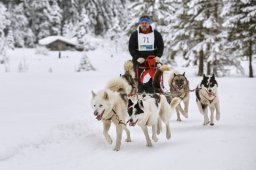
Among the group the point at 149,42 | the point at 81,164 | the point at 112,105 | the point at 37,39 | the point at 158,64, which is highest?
the point at 37,39

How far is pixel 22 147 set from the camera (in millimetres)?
5719

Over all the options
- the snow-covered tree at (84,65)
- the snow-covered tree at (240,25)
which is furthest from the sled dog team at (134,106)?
the snow-covered tree at (84,65)

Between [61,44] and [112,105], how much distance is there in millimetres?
47449

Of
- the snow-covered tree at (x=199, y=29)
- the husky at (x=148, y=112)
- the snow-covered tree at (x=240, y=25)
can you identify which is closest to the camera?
the husky at (x=148, y=112)

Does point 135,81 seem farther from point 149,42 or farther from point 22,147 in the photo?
point 22,147

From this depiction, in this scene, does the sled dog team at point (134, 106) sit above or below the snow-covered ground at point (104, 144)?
above

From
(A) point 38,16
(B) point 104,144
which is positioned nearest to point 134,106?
(B) point 104,144

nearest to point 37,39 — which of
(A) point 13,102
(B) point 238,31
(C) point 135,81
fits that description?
(B) point 238,31

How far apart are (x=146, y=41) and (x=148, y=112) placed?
235 cm

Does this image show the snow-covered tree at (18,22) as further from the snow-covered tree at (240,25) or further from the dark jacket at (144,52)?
the dark jacket at (144,52)

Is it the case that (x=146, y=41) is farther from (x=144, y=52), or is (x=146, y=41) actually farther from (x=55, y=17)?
(x=55, y=17)

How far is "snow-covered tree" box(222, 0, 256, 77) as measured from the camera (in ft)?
69.4

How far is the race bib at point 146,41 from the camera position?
24.5 ft

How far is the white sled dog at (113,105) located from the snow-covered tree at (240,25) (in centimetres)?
1671
